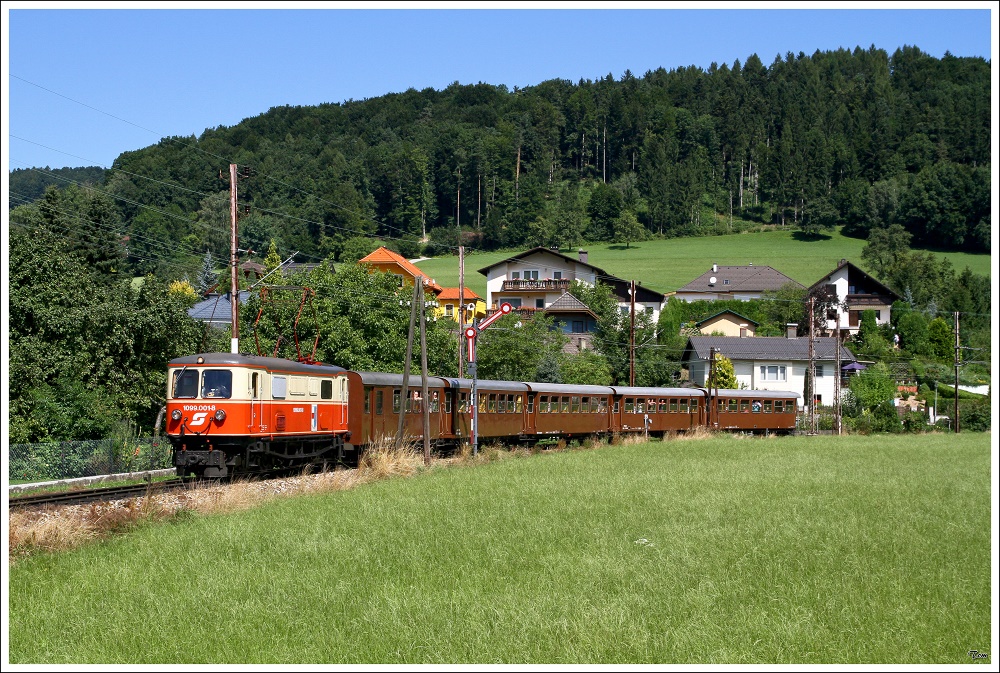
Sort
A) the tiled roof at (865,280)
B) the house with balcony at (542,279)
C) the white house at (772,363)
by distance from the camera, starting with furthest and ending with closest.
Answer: the tiled roof at (865,280), the house with balcony at (542,279), the white house at (772,363)

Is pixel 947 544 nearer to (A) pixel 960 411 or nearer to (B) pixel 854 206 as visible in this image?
(A) pixel 960 411

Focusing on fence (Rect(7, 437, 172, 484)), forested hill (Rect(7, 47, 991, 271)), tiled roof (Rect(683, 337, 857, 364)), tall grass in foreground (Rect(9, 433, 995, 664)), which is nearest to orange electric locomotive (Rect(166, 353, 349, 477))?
tall grass in foreground (Rect(9, 433, 995, 664))

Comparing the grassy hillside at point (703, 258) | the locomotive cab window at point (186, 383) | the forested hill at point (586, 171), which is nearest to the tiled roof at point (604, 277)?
the grassy hillside at point (703, 258)

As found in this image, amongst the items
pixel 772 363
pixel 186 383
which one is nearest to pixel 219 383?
pixel 186 383

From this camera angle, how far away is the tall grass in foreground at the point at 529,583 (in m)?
9.37

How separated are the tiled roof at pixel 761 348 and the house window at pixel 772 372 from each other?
840 mm

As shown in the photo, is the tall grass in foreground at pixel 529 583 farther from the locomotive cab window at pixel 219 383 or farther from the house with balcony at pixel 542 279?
the house with balcony at pixel 542 279

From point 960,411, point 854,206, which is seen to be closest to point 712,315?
point 960,411

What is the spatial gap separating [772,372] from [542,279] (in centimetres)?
2533

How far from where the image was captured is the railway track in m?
19.3

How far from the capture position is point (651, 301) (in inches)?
3841

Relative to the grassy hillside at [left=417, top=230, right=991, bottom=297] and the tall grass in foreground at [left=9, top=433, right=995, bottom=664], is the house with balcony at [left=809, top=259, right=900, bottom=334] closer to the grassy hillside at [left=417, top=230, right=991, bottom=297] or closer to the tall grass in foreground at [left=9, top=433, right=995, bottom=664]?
the grassy hillside at [left=417, top=230, right=991, bottom=297]

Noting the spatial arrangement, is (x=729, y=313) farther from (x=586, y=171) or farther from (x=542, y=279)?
(x=586, y=171)

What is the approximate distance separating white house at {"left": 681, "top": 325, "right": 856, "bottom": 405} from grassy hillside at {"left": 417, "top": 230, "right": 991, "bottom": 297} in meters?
30.1
